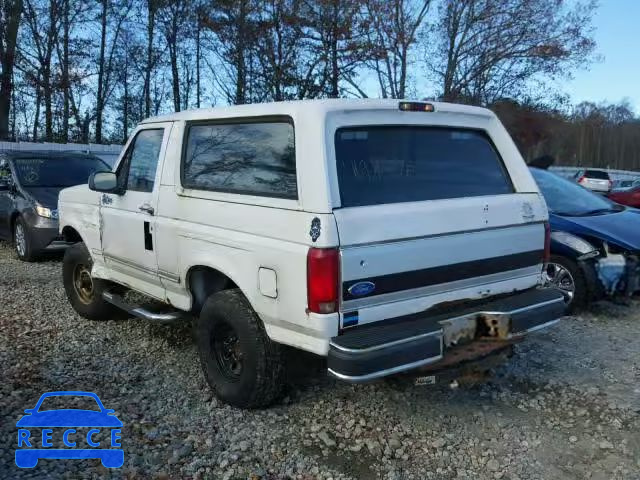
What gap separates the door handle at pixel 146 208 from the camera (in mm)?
4238

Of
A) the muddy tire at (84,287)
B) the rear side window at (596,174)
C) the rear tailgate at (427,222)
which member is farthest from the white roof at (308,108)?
the rear side window at (596,174)

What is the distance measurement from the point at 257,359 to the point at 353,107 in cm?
156

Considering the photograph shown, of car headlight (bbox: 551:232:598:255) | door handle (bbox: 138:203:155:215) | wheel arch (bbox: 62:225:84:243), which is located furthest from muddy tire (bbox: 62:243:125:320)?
car headlight (bbox: 551:232:598:255)

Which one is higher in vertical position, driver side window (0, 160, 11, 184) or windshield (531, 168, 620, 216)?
driver side window (0, 160, 11, 184)

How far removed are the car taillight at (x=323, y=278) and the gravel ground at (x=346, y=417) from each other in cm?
76

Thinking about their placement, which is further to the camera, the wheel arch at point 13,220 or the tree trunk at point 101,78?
the tree trunk at point 101,78

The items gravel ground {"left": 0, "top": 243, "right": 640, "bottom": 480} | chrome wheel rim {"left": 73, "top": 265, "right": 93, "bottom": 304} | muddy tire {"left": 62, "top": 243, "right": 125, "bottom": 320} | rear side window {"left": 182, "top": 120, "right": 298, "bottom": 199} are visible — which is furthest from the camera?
chrome wheel rim {"left": 73, "top": 265, "right": 93, "bottom": 304}

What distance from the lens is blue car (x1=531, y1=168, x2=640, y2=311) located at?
5.69 m

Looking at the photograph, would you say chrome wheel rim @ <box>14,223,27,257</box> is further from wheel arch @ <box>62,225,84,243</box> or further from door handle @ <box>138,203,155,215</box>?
door handle @ <box>138,203,155,215</box>

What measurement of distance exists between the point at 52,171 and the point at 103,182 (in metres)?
5.43

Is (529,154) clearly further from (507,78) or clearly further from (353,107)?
(353,107)

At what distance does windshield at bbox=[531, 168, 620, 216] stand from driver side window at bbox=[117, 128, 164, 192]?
14.0ft

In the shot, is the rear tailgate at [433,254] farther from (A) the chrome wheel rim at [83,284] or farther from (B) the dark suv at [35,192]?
(B) the dark suv at [35,192]

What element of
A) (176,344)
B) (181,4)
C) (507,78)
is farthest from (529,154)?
(176,344)
